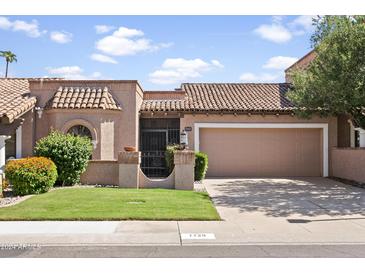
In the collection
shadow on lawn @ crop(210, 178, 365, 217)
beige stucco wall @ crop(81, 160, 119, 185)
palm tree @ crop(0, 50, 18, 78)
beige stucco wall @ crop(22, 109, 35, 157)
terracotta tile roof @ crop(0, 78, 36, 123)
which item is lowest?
shadow on lawn @ crop(210, 178, 365, 217)

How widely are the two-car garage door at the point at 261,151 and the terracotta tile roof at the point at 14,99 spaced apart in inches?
321

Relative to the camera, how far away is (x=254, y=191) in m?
15.6

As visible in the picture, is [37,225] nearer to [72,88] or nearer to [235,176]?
[72,88]

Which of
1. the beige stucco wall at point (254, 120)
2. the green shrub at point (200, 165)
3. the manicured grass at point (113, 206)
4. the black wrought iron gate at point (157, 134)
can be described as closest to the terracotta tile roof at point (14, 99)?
the manicured grass at point (113, 206)

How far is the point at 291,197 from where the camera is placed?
554 inches

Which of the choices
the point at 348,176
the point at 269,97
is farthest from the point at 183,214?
the point at 269,97

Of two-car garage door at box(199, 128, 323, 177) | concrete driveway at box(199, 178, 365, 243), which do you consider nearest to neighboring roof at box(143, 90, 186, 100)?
two-car garage door at box(199, 128, 323, 177)

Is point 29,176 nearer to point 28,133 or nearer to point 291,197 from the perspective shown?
point 28,133

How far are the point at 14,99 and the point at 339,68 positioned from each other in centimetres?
1300

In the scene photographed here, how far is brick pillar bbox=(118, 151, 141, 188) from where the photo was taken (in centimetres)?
1550

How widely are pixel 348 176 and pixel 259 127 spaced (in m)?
4.65

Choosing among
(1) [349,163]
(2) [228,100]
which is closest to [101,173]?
(2) [228,100]

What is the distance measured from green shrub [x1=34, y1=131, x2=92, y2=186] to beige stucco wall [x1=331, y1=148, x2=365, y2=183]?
437 inches

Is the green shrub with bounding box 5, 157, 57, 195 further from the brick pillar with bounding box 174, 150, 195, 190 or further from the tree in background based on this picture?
the tree in background
